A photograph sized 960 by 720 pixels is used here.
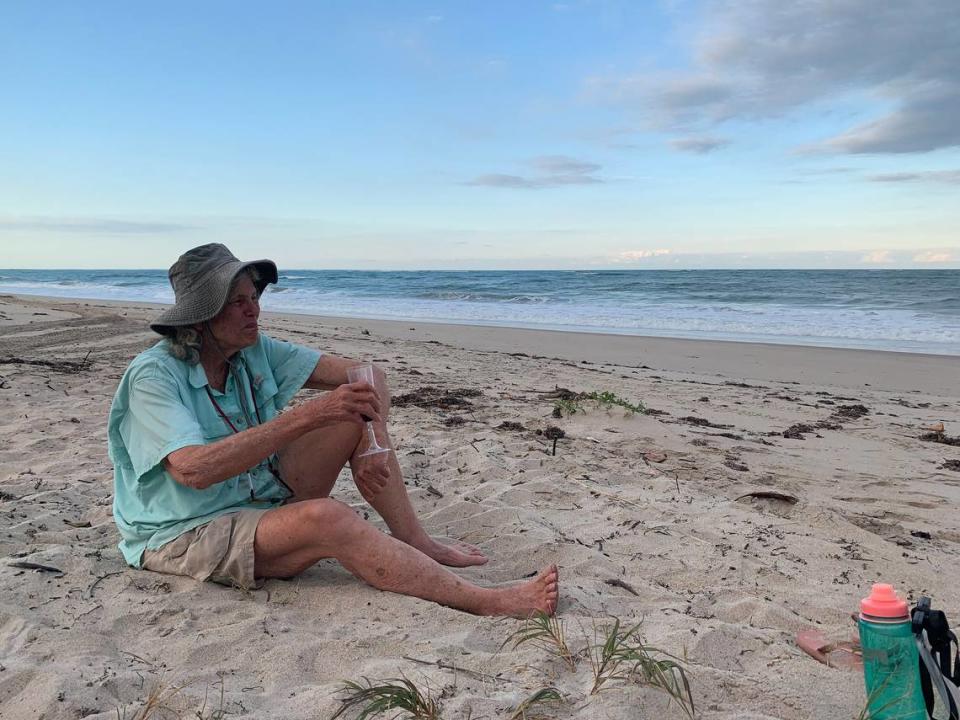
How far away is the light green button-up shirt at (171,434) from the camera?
2.46 meters

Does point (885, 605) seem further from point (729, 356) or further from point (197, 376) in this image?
point (729, 356)

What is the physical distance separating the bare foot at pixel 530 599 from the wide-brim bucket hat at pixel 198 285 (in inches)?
53.9

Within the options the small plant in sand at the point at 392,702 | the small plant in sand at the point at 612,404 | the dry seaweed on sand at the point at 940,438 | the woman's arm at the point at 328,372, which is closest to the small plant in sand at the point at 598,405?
the small plant in sand at the point at 612,404

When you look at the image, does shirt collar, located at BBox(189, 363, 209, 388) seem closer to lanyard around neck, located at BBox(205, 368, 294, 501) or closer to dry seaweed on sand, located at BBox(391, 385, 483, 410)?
lanyard around neck, located at BBox(205, 368, 294, 501)

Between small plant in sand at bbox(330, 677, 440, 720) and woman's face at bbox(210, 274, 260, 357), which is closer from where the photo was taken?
small plant in sand at bbox(330, 677, 440, 720)

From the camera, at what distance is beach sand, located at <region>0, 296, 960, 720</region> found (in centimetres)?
200

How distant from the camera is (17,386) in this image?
598 centimetres

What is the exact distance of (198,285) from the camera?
8.50 ft

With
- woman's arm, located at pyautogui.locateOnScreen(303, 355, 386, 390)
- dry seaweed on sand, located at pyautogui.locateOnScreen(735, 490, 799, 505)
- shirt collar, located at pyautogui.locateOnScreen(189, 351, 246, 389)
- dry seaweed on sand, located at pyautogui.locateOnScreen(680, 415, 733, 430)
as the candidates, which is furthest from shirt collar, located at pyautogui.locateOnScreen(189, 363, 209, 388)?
dry seaweed on sand, located at pyautogui.locateOnScreen(680, 415, 733, 430)

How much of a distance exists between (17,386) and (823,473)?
19.5 ft

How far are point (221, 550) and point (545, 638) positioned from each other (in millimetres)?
1147

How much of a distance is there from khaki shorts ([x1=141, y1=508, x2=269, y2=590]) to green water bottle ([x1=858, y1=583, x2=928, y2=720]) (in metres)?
1.88

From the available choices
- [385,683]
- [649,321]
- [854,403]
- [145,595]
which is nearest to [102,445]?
[145,595]

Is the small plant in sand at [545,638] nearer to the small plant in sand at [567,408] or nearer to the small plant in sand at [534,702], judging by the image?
the small plant in sand at [534,702]
